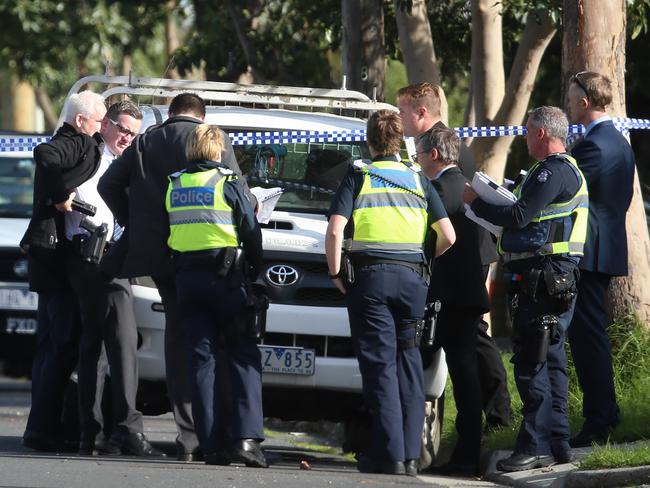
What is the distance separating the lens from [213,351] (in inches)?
293

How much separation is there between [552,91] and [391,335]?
39.7 feet

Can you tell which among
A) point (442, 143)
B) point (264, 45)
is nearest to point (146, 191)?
point (442, 143)

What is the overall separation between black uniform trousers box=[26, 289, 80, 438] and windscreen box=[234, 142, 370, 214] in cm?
131

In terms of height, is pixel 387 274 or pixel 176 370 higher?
pixel 387 274

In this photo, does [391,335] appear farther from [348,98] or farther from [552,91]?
[552,91]

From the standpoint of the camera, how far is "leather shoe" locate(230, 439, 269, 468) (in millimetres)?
7422

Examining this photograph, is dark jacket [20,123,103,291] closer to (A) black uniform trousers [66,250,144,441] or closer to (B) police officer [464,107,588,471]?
(A) black uniform trousers [66,250,144,441]

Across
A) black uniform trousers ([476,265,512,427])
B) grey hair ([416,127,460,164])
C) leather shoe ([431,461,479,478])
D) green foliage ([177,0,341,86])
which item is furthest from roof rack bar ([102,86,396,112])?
green foliage ([177,0,341,86])

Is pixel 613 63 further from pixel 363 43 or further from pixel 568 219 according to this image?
pixel 363 43

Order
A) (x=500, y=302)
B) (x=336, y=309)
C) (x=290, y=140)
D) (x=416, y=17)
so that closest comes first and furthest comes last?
(x=336, y=309)
(x=290, y=140)
(x=416, y=17)
(x=500, y=302)

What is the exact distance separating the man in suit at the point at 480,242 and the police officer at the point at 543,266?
0.50m

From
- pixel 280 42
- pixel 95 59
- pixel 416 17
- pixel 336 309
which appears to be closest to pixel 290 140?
pixel 336 309

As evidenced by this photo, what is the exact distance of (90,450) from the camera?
8094mm

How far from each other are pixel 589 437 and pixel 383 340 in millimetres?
1456
